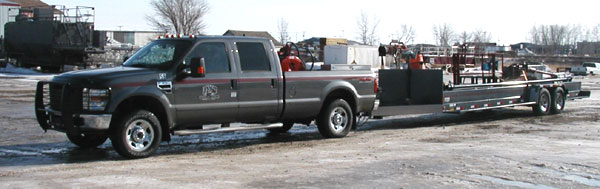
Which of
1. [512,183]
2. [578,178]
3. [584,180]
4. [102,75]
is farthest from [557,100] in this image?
[102,75]

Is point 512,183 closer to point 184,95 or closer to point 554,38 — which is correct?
point 184,95

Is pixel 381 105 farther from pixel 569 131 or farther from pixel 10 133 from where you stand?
pixel 10 133

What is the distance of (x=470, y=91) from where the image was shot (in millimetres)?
15086

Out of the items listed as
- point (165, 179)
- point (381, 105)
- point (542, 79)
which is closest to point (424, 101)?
point (381, 105)

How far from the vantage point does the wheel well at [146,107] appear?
9383 millimetres

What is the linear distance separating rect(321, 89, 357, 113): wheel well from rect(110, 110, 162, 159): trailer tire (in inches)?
135

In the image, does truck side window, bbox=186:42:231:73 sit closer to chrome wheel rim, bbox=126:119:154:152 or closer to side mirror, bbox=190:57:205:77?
side mirror, bbox=190:57:205:77

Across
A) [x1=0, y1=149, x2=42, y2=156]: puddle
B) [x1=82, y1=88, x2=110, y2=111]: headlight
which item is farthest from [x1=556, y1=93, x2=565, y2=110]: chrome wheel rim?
[x1=0, y1=149, x2=42, y2=156]: puddle

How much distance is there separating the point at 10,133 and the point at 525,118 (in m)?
11.5

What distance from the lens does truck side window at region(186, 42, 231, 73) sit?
1011cm

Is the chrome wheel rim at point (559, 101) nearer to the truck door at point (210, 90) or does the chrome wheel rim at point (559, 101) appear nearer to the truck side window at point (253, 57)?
the truck side window at point (253, 57)

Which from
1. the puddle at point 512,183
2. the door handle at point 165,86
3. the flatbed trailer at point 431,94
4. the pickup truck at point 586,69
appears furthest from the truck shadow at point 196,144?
the pickup truck at point 586,69

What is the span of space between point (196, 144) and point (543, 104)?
32.3 feet

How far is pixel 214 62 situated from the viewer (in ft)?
33.5
